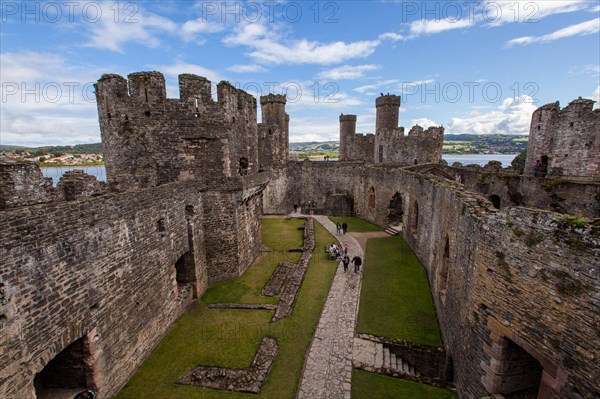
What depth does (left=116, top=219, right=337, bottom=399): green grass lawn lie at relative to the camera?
8305mm

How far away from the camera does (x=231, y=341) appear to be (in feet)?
33.8

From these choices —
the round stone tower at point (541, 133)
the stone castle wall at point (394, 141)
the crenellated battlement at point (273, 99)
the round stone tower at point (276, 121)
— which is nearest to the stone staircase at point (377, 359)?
the round stone tower at point (541, 133)

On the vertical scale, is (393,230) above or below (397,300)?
above

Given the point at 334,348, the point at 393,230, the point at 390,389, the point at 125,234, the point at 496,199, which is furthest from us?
the point at 393,230

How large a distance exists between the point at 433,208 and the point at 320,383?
9.57m

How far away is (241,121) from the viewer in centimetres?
1509

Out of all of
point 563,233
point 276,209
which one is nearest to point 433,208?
point 563,233

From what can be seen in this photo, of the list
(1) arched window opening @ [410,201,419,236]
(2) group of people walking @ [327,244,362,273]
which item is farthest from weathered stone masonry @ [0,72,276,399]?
(1) arched window opening @ [410,201,419,236]

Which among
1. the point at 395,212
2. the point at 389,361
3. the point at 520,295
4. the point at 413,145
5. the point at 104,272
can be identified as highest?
the point at 413,145

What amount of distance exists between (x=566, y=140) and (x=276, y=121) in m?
24.9

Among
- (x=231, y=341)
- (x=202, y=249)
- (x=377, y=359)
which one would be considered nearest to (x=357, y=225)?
(x=202, y=249)

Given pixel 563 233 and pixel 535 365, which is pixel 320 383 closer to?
pixel 535 365

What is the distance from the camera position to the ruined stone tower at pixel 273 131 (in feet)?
107

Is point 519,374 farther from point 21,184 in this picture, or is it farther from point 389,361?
point 21,184
